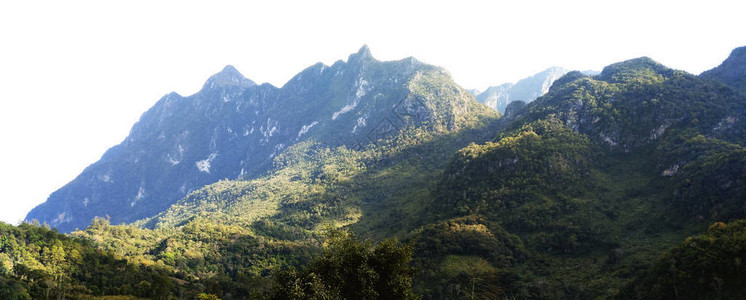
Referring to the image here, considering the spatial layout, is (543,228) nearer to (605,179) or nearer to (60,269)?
(605,179)

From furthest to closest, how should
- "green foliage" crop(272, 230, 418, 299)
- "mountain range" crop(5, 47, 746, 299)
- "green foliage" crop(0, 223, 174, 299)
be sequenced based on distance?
"green foliage" crop(0, 223, 174, 299) < "mountain range" crop(5, 47, 746, 299) < "green foliage" crop(272, 230, 418, 299)

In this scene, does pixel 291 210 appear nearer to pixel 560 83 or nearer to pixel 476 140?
pixel 476 140

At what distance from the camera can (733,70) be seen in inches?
4911

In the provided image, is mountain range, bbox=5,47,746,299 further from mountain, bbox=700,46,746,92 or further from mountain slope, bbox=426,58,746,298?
mountain, bbox=700,46,746,92

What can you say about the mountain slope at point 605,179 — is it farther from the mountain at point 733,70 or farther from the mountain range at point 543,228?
the mountain at point 733,70

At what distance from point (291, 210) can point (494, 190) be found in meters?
100

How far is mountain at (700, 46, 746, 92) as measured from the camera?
118 metres

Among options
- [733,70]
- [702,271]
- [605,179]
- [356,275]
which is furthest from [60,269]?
[733,70]

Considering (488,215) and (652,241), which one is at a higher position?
(488,215)

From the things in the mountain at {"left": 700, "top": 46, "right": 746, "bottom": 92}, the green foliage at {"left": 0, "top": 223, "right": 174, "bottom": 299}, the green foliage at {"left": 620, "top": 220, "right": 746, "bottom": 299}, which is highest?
the green foliage at {"left": 0, "top": 223, "right": 174, "bottom": 299}

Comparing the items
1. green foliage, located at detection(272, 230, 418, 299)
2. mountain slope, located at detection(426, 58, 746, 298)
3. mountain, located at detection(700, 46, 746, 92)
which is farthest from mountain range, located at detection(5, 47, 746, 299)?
mountain, located at detection(700, 46, 746, 92)

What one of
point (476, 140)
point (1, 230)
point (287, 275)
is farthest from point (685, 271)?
point (476, 140)

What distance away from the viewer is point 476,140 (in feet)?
585

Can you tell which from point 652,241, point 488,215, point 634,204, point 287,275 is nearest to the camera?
point 287,275
